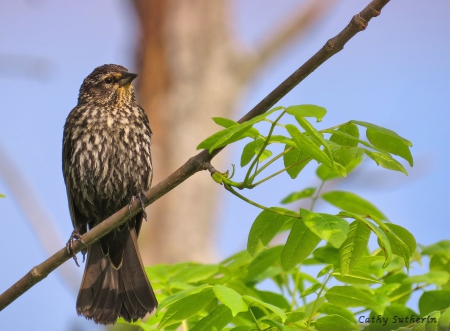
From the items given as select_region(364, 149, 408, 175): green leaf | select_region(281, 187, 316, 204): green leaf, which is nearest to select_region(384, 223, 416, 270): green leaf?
select_region(364, 149, 408, 175): green leaf

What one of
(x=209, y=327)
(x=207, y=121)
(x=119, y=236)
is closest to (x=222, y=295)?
(x=209, y=327)

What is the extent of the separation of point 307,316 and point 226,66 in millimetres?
5095

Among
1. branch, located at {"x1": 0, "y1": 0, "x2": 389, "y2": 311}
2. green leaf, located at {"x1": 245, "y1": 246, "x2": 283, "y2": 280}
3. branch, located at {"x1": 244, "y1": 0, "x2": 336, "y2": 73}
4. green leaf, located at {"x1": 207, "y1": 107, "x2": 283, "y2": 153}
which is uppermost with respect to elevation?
branch, located at {"x1": 244, "y1": 0, "x2": 336, "y2": 73}

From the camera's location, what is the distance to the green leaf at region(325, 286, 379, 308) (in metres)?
1.97

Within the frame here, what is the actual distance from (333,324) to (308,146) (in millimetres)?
601

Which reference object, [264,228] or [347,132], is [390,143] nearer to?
[347,132]

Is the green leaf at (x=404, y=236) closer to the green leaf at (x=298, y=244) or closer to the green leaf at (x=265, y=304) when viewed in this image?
the green leaf at (x=298, y=244)

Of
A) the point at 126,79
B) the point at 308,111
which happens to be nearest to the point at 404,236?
the point at 308,111

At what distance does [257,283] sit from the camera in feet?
8.27

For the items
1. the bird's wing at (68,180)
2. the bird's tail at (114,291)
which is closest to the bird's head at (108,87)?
the bird's wing at (68,180)

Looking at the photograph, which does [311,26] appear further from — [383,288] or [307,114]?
[307,114]

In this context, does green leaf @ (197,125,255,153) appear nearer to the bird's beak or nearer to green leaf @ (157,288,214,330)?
green leaf @ (157,288,214,330)

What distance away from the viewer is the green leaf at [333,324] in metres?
1.94

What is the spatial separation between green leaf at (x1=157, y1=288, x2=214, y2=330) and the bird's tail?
131 centimetres
